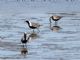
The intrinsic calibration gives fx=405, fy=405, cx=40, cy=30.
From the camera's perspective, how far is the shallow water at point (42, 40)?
1344 centimetres

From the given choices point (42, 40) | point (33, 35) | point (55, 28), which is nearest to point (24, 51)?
point (42, 40)

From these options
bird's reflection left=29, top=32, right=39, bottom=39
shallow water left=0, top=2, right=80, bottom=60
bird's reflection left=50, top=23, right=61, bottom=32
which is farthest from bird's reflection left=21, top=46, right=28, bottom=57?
bird's reflection left=50, top=23, right=61, bottom=32

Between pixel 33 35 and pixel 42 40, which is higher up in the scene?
pixel 42 40

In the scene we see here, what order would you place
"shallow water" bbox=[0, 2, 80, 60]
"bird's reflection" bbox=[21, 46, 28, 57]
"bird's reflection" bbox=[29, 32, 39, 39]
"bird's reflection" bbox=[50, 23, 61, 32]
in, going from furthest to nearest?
"bird's reflection" bbox=[50, 23, 61, 32] < "bird's reflection" bbox=[29, 32, 39, 39] < "bird's reflection" bbox=[21, 46, 28, 57] < "shallow water" bbox=[0, 2, 80, 60]

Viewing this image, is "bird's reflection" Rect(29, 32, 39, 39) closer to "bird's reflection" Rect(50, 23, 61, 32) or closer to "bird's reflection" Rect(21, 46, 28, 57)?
"bird's reflection" Rect(50, 23, 61, 32)

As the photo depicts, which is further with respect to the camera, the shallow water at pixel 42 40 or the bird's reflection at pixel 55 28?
the bird's reflection at pixel 55 28

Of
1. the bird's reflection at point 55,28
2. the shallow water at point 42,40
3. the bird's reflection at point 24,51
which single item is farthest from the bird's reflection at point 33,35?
the bird's reflection at point 24,51

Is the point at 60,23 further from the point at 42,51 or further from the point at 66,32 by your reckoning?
the point at 42,51

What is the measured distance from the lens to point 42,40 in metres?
16.2

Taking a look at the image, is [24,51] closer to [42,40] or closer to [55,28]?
[42,40]

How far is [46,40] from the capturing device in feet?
52.7

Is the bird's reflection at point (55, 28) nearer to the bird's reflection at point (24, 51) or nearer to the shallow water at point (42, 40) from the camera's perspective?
the shallow water at point (42, 40)

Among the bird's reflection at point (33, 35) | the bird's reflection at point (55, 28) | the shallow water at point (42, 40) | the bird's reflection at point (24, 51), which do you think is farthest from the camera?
the bird's reflection at point (55, 28)

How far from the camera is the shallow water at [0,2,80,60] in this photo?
44.1ft
